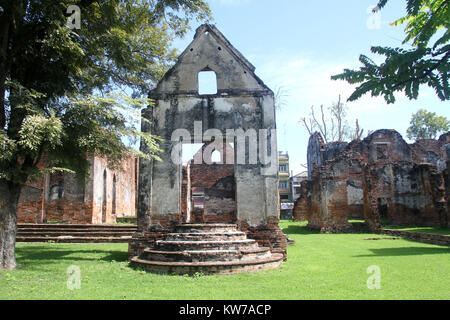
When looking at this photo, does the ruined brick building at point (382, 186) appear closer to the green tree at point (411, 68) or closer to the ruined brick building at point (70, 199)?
the ruined brick building at point (70, 199)

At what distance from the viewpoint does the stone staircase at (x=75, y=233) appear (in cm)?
1466

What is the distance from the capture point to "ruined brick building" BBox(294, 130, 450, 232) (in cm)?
1972

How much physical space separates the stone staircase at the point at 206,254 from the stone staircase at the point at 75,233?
22.2 ft

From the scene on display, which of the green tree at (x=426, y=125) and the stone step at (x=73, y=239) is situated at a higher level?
the green tree at (x=426, y=125)

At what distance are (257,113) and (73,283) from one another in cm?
690

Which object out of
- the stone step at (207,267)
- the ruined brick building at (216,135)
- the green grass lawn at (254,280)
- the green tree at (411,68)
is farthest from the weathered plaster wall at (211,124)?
the green tree at (411,68)

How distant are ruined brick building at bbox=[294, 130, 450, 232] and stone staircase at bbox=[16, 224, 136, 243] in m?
10.8

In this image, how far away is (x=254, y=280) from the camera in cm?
716

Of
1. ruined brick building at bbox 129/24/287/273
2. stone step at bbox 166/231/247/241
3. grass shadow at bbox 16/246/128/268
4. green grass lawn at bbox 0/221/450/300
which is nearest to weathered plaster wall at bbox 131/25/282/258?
ruined brick building at bbox 129/24/287/273

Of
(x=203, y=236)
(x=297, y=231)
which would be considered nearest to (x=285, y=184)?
(x=297, y=231)

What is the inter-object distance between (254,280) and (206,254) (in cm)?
144

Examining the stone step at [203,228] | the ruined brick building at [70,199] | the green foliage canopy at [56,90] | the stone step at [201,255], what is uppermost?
the green foliage canopy at [56,90]

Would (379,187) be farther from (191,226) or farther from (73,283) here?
(73,283)

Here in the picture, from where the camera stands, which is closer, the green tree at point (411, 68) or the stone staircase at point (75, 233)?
the green tree at point (411, 68)
